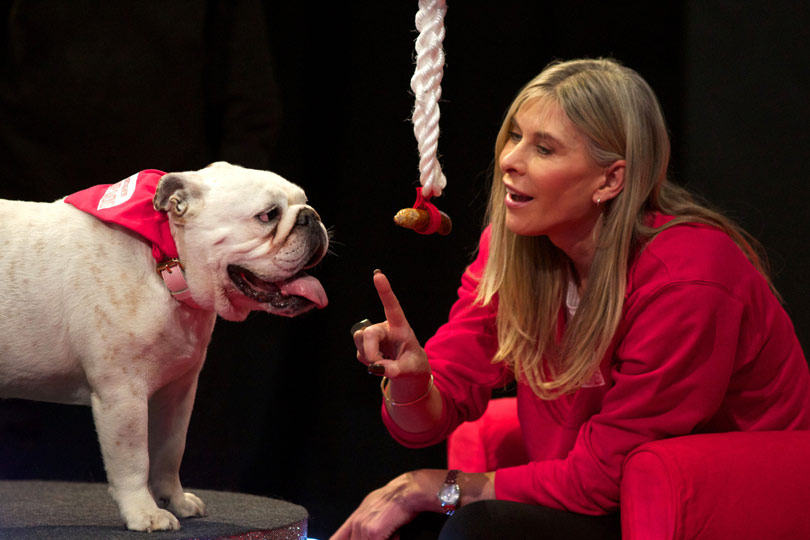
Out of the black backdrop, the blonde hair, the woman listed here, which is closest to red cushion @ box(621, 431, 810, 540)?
the woman

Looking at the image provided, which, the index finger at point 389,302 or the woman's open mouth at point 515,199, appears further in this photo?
the woman's open mouth at point 515,199

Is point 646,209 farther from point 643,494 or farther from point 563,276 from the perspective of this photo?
point 643,494

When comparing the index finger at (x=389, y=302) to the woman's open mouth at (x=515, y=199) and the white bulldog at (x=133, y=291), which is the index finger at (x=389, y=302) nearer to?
the white bulldog at (x=133, y=291)

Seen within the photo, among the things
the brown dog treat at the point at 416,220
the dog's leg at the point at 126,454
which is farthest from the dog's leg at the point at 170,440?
the brown dog treat at the point at 416,220

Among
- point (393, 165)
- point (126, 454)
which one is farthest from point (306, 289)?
point (393, 165)

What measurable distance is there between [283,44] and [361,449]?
1.19m

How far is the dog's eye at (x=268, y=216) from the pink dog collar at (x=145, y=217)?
0.44 feet

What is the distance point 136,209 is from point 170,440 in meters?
0.37

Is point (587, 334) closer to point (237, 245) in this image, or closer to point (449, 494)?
point (449, 494)

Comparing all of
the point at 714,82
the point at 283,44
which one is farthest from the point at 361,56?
the point at 714,82

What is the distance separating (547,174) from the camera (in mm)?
1541

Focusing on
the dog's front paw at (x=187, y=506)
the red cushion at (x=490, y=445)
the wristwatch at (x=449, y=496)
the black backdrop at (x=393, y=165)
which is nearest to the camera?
the dog's front paw at (x=187, y=506)

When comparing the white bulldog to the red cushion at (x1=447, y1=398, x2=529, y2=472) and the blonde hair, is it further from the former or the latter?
the red cushion at (x1=447, y1=398, x2=529, y2=472)

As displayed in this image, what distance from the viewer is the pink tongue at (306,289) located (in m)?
1.22
